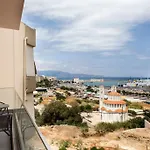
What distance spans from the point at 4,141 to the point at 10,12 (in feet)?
4.67

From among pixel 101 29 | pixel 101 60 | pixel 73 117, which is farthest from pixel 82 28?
pixel 73 117

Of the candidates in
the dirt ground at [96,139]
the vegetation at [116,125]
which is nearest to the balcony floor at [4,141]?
the dirt ground at [96,139]

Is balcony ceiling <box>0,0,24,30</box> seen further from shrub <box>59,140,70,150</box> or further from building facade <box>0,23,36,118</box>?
shrub <box>59,140,70,150</box>

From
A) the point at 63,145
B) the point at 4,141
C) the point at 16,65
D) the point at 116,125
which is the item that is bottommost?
the point at 116,125

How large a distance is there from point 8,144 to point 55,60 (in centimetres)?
4987

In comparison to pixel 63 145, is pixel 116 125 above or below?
below

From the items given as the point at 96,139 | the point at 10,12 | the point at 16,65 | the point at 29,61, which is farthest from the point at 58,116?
the point at 10,12

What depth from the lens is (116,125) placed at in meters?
20.4

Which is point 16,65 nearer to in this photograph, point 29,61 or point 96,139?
point 29,61

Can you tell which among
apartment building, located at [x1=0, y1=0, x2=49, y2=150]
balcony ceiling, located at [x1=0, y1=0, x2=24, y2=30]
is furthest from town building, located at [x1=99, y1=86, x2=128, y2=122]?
balcony ceiling, located at [x1=0, y1=0, x2=24, y2=30]

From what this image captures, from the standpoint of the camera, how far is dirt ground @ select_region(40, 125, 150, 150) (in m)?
13.8

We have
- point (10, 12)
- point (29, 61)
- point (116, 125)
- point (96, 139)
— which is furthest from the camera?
point (116, 125)

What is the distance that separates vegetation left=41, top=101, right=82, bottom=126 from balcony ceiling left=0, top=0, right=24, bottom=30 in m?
17.9

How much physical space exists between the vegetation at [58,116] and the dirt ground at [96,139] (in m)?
2.77
